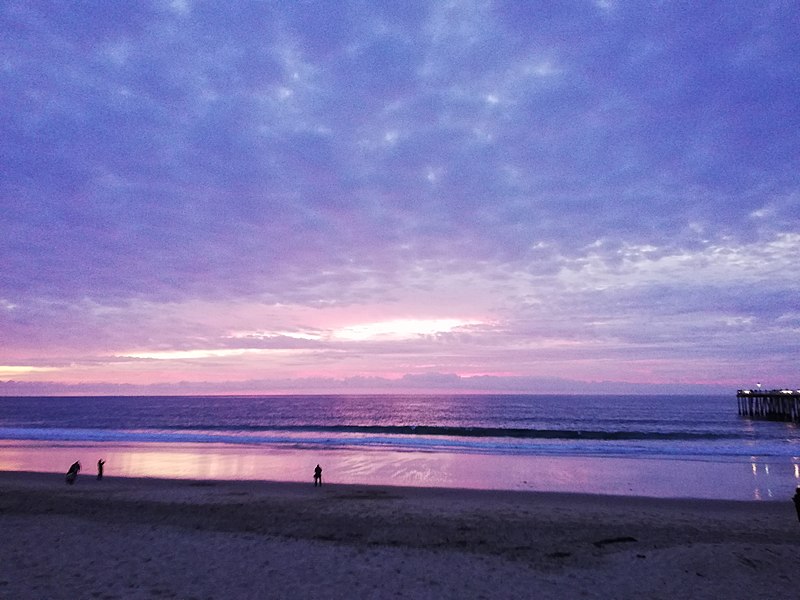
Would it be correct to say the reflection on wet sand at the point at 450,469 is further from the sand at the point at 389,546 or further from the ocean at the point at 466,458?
the sand at the point at 389,546

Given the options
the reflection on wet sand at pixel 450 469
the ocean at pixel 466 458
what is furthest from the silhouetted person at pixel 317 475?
the ocean at pixel 466 458

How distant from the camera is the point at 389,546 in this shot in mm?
12922

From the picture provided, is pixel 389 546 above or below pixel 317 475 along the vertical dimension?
above

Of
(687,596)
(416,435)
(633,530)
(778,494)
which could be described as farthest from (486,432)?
(687,596)

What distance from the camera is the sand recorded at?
9.74 metres

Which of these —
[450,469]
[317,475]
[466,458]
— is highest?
[317,475]

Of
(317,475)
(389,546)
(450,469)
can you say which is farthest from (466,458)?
(389,546)

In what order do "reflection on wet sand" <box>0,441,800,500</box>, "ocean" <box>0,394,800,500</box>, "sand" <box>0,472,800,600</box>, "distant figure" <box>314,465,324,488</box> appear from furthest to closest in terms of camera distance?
"ocean" <box>0,394,800,500</box> → "reflection on wet sand" <box>0,441,800,500</box> → "distant figure" <box>314,465,324,488</box> → "sand" <box>0,472,800,600</box>

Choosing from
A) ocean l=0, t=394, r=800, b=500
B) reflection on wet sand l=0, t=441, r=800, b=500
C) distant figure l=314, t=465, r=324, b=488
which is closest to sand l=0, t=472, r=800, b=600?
distant figure l=314, t=465, r=324, b=488

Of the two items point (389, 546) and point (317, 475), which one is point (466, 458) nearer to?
point (317, 475)

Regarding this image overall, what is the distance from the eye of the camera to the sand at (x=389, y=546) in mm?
9742

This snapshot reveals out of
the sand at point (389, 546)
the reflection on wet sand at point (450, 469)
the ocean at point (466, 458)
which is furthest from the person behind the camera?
the ocean at point (466, 458)

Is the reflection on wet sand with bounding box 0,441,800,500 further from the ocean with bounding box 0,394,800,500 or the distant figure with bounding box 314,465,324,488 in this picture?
the distant figure with bounding box 314,465,324,488

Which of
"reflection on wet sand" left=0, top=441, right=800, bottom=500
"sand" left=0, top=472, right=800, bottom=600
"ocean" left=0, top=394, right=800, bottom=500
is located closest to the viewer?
"sand" left=0, top=472, right=800, bottom=600
